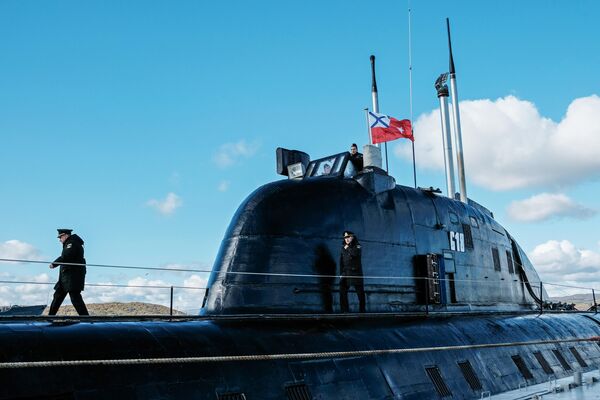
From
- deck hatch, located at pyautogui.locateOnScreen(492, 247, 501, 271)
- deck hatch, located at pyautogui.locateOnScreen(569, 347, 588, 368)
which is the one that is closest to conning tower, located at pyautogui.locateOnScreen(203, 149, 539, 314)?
deck hatch, located at pyautogui.locateOnScreen(492, 247, 501, 271)

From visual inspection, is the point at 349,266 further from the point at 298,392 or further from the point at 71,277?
the point at 71,277

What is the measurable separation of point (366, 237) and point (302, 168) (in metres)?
1.74

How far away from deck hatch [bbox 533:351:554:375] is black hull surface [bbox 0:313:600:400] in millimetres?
411

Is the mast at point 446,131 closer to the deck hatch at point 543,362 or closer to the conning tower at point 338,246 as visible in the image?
the conning tower at point 338,246

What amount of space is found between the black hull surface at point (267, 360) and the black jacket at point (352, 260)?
2.35 ft

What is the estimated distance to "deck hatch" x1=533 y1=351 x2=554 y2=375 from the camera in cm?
1348

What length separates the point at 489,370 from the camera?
1142cm

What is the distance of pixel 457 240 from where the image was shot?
13250 mm

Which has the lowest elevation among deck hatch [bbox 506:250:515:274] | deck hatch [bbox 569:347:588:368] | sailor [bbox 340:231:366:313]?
deck hatch [bbox 569:347:588:368]

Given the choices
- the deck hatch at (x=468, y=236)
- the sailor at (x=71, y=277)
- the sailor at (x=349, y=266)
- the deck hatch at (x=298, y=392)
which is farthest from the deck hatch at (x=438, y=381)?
the sailor at (x=71, y=277)

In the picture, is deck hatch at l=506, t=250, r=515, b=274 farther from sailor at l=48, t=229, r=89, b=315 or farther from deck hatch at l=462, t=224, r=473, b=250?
sailor at l=48, t=229, r=89, b=315

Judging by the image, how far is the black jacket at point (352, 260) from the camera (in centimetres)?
975

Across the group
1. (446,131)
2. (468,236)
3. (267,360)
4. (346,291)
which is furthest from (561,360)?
(267,360)

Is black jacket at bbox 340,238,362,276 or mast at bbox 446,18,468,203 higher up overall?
mast at bbox 446,18,468,203
